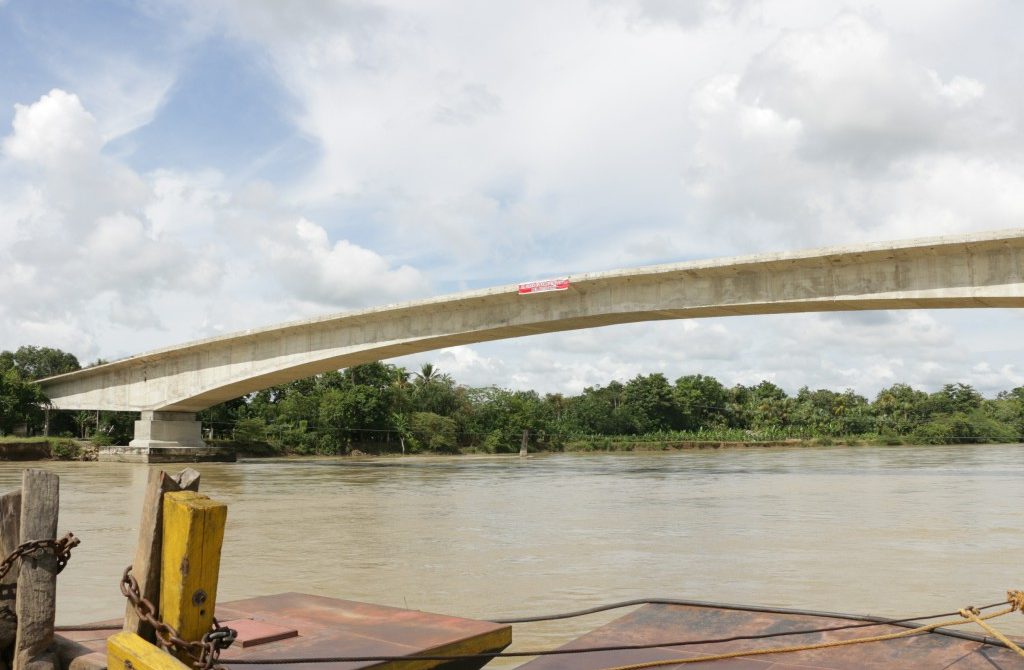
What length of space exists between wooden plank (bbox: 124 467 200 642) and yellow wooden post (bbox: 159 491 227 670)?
3cm

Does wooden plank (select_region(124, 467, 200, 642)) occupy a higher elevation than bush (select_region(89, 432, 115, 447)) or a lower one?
higher

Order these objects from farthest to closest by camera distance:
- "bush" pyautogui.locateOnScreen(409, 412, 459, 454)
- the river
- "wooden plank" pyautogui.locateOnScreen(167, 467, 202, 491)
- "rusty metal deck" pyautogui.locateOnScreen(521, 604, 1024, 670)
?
"bush" pyautogui.locateOnScreen(409, 412, 459, 454)
the river
"rusty metal deck" pyautogui.locateOnScreen(521, 604, 1024, 670)
"wooden plank" pyautogui.locateOnScreen(167, 467, 202, 491)

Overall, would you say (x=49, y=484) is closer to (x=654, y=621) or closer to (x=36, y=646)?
(x=36, y=646)

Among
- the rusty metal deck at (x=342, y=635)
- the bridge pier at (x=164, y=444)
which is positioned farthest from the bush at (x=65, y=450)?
the rusty metal deck at (x=342, y=635)

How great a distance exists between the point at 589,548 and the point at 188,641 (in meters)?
6.86

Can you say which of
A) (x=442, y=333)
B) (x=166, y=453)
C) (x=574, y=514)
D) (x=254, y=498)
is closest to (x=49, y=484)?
(x=574, y=514)

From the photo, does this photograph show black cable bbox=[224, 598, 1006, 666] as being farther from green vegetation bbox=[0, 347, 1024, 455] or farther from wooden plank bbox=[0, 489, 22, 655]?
green vegetation bbox=[0, 347, 1024, 455]

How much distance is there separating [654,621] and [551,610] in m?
1.59

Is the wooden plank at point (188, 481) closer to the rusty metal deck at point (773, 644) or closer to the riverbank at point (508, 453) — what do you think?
the rusty metal deck at point (773, 644)

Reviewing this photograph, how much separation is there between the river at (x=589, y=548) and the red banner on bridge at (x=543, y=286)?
29.6ft

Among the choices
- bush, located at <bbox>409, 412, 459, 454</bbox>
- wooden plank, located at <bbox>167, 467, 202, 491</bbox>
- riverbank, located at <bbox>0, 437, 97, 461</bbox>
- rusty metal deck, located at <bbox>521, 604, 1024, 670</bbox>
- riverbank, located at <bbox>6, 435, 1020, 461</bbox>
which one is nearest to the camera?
wooden plank, located at <bbox>167, 467, 202, 491</bbox>

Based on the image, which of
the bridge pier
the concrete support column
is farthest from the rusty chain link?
the concrete support column

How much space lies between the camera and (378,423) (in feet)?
170

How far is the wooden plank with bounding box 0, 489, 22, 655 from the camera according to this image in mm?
3293
